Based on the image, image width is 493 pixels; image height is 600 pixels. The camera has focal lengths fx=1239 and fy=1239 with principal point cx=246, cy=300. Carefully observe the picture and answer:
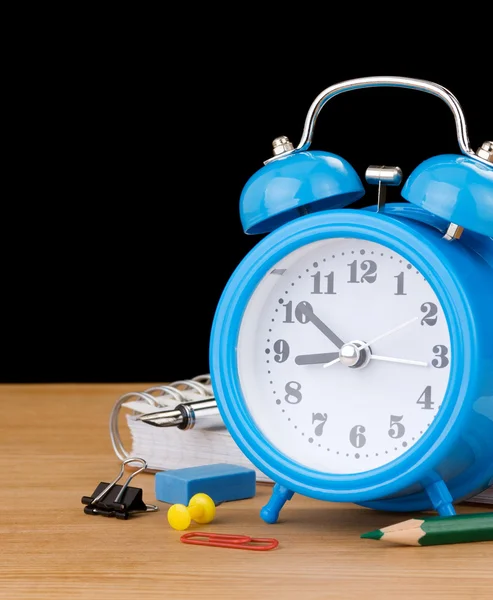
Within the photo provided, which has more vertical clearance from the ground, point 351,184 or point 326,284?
point 351,184

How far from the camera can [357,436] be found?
1.39 m

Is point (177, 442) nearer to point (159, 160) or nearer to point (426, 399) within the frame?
point (426, 399)

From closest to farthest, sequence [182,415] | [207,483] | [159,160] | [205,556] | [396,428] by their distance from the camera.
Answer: [205,556] < [396,428] < [207,483] < [182,415] < [159,160]

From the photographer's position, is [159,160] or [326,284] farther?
[159,160]

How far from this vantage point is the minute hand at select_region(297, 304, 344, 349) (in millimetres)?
1405

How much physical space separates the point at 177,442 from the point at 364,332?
15.8 inches

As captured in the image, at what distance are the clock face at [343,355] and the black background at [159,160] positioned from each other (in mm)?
1509

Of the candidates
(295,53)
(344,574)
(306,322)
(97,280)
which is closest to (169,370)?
(97,280)

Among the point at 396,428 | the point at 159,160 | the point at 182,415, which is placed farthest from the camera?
the point at 159,160

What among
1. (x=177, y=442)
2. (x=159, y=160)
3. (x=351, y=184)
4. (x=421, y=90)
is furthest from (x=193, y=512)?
(x=159, y=160)

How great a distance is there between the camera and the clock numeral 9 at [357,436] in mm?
1386

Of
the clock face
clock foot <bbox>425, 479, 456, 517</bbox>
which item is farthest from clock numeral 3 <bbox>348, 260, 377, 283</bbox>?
clock foot <bbox>425, 479, 456, 517</bbox>

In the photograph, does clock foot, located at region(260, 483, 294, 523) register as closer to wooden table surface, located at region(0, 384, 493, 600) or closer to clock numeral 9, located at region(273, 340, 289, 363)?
wooden table surface, located at region(0, 384, 493, 600)

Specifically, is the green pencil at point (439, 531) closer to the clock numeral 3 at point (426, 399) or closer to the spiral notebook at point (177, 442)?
the clock numeral 3 at point (426, 399)
